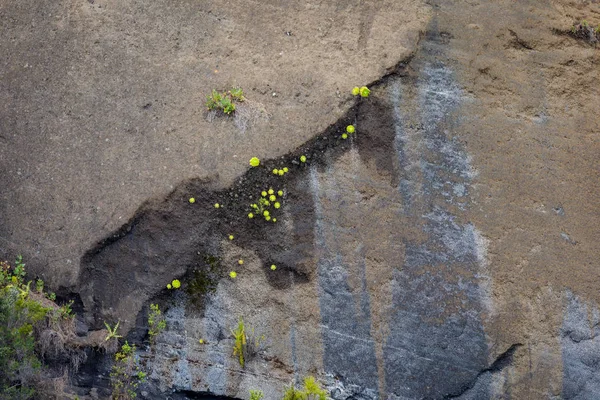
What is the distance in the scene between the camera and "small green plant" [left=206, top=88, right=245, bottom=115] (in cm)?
541

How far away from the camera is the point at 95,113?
546cm

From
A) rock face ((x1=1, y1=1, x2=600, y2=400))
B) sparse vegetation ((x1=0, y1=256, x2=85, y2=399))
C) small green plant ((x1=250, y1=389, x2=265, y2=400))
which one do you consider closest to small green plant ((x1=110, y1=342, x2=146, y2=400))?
rock face ((x1=1, y1=1, x2=600, y2=400))

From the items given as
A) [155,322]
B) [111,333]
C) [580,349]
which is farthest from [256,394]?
[580,349]

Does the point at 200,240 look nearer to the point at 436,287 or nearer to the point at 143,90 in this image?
the point at 143,90

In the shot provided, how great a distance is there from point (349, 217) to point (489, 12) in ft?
5.97

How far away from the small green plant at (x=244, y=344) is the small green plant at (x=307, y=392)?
0.33m

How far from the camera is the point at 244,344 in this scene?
5.18m

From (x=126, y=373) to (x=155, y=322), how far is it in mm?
371

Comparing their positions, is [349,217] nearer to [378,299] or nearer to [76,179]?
[378,299]

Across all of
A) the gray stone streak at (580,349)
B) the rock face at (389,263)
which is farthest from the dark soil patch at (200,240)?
the gray stone streak at (580,349)

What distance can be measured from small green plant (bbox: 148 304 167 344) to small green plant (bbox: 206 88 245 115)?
1.38 m

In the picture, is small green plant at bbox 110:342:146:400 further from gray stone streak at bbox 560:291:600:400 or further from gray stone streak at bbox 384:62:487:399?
gray stone streak at bbox 560:291:600:400

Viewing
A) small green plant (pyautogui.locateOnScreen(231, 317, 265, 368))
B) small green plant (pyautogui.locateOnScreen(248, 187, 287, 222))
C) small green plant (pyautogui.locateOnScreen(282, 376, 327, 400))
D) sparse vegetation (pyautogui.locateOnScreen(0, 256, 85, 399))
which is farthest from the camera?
small green plant (pyautogui.locateOnScreen(248, 187, 287, 222))

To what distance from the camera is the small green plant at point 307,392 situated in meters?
5.00
